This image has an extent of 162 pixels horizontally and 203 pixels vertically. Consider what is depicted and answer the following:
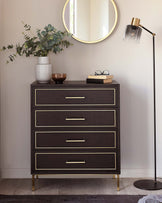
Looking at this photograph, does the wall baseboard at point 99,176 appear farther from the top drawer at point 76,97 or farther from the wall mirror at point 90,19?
the wall mirror at point 90,19

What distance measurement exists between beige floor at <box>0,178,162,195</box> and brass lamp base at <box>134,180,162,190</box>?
54mm

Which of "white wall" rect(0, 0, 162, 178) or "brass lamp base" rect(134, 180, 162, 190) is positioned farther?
"white wall" rect(0, 0, 162, 178)

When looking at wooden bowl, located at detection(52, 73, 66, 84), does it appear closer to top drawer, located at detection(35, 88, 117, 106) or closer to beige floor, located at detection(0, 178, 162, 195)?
top drawer, located at detection(35, 88, 117, 106)

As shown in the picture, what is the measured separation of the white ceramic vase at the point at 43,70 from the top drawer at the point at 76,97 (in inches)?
7.3

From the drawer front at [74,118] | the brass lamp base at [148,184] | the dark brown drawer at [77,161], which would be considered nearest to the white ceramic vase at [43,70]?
the drawer front at [74,118]

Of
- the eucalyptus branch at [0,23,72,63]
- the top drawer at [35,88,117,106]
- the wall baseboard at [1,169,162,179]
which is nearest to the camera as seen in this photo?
the top drawer at [35,88,117,106]

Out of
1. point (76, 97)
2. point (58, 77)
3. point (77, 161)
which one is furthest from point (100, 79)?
point (77, 161)

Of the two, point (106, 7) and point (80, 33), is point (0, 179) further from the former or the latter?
point (106, 7)

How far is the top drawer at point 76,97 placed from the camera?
3.72 metres

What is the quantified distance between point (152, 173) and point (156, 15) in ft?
5.10

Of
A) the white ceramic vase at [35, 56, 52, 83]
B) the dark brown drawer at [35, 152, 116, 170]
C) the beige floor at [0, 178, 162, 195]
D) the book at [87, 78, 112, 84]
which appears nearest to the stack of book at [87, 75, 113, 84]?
the book at [87, 78, 112, 84]

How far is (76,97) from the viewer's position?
3.73 metres

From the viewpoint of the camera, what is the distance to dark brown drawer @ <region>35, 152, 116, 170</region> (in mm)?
3783

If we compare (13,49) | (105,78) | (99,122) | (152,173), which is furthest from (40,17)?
(152,173)
